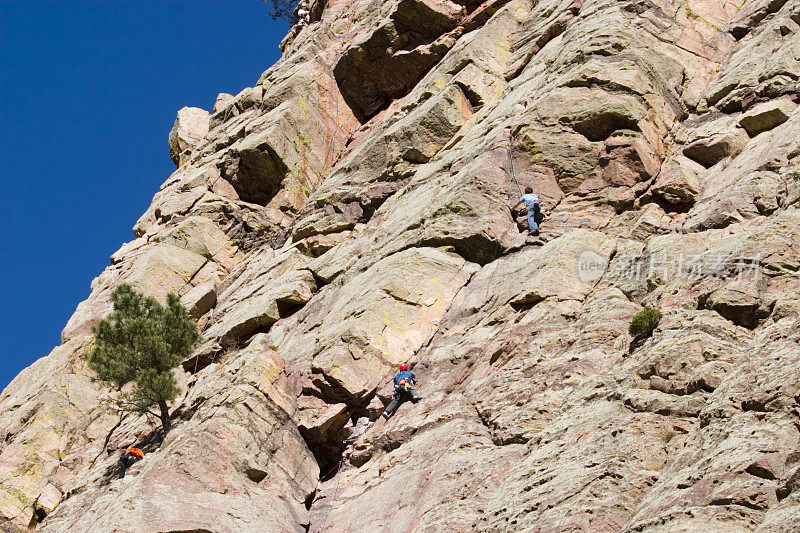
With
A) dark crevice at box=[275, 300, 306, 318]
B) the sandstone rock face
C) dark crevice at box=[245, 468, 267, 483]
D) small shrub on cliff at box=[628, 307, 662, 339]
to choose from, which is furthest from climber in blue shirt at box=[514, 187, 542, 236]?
the sandstone rock face

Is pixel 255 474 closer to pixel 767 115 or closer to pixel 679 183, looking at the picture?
pixel 679 183

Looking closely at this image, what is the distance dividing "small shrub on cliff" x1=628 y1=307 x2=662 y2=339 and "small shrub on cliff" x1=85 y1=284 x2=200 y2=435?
495 inches

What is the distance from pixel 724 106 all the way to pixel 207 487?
51.2 ft

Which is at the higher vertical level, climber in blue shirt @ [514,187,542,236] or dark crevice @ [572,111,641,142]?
dark crevice @ [572,111,641,142]

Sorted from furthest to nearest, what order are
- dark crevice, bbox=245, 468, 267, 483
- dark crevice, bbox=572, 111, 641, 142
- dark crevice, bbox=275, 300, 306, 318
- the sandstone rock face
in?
the sandstone rock face
dark crevice, bbox=275, 300, 306, 318
dark crevice, bbox=572, 111, 641, 142
dark crevice, bbox=245, 468, 267, 483

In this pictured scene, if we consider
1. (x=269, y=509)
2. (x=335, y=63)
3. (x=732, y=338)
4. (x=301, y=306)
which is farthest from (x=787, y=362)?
(x=335, y=63)

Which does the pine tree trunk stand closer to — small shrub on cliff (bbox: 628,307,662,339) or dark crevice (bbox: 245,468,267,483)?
dark crevice (bbox: 245,468,267,483)

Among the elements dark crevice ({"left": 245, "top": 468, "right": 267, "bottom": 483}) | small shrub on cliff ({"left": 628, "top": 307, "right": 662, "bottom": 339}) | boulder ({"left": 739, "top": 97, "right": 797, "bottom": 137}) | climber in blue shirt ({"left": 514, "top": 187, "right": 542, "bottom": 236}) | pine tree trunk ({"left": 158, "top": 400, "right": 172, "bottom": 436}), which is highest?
pine tree trunk ({"left": 158, "top": 400, "right": 172, "bottom": 436})

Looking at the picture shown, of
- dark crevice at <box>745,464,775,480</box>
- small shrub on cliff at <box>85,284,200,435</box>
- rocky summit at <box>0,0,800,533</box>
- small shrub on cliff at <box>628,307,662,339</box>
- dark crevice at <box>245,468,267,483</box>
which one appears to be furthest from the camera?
small shrub on cliff at <box>85,284,200,435</box>

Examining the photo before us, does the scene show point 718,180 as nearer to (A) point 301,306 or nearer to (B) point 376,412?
(B) point 376,412

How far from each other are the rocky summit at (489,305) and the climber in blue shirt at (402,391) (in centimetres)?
33

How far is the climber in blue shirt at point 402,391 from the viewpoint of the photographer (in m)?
18.4

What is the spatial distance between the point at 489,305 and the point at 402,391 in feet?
9.04

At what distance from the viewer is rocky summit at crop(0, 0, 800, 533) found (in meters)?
13.1
